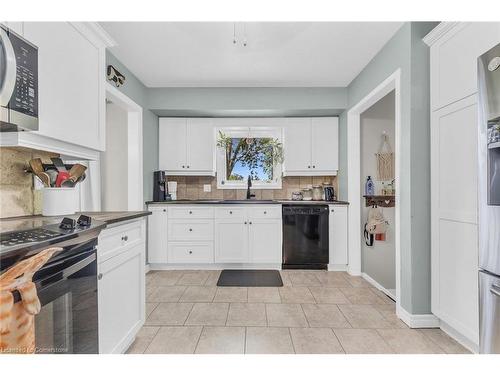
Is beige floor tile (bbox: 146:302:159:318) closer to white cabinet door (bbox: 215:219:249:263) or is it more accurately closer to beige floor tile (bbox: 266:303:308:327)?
beige floor tile (bbox: 266:303:308:327)

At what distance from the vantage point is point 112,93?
286 centimetres

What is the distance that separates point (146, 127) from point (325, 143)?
2.55 metres

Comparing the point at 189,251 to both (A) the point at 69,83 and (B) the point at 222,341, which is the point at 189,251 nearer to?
(B) the point at 222,341

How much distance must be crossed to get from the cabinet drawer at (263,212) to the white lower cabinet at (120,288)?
1.95 m

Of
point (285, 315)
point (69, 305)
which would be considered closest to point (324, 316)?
point (285, 315)

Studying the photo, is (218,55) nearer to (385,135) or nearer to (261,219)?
(261,219)

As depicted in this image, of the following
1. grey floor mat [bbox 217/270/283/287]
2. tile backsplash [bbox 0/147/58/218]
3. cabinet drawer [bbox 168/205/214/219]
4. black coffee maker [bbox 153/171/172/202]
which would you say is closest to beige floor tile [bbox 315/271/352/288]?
grey floor mat [bbox 217/270/283/287]

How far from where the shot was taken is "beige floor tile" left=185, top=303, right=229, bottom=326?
7.52 feet

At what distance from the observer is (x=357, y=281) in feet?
11.0

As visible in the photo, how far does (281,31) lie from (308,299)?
2.56 m

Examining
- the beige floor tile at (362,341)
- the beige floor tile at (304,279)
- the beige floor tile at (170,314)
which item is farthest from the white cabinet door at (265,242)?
the beige floor tile at (362,341)

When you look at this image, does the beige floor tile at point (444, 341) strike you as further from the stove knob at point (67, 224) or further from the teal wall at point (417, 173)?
the stove knob at point (67, 224)

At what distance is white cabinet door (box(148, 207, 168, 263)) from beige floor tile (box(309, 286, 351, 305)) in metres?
2.02

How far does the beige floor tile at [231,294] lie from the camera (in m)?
2.78
